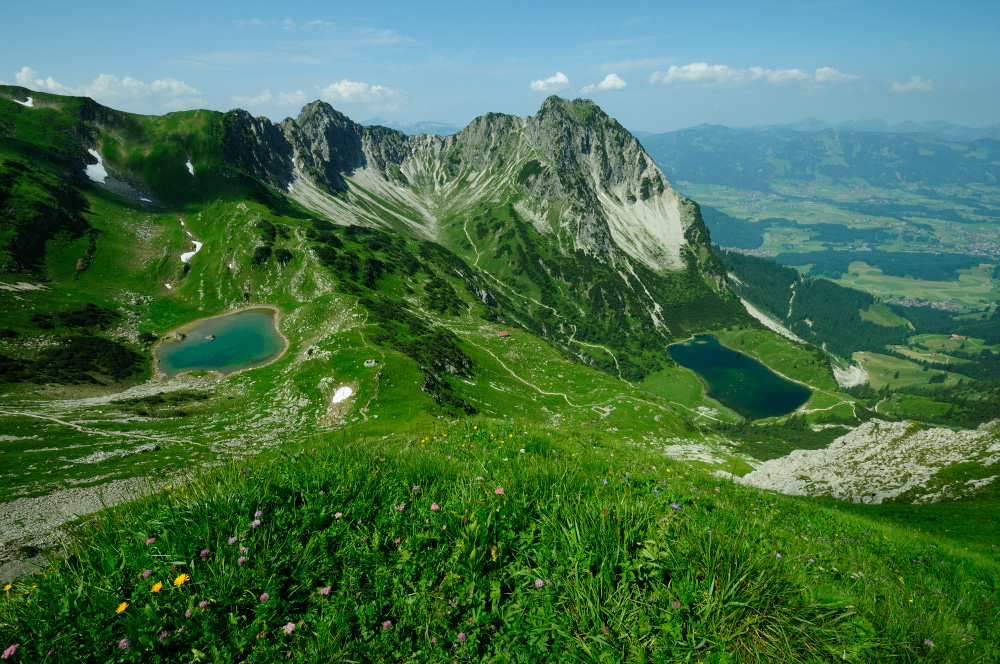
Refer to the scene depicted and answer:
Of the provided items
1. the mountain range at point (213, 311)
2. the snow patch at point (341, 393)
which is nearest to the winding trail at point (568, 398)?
the mountain range at point (213, 311)

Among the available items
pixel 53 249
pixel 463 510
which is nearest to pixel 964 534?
pixel 463 510

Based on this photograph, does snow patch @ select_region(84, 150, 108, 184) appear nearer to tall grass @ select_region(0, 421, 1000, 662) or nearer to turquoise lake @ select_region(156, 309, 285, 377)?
turquoise lake @ select_region(156, 309, 285, 377)

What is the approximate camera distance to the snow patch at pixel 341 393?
70.1m

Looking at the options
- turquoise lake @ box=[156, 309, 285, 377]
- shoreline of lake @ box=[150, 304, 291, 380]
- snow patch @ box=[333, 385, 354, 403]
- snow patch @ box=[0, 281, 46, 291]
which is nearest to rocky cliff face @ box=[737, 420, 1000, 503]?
snow patch @ box=[333, 385, 354, 403]

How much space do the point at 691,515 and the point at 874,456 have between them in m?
56.4

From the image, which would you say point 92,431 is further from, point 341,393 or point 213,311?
→ point 213,311

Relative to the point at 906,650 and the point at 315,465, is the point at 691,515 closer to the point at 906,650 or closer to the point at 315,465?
the point at 906,650

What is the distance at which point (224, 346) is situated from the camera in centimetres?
9238

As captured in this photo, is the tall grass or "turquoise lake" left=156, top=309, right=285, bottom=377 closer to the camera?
the tall grass

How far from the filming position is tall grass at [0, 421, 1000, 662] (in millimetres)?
4539

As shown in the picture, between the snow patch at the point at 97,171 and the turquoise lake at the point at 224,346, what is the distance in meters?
118

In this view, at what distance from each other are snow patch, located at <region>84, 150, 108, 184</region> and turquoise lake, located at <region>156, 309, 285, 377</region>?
388 ft

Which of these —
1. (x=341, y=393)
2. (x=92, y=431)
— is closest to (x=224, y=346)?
(x=341, y=393)

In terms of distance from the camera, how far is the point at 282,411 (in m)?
67.7
